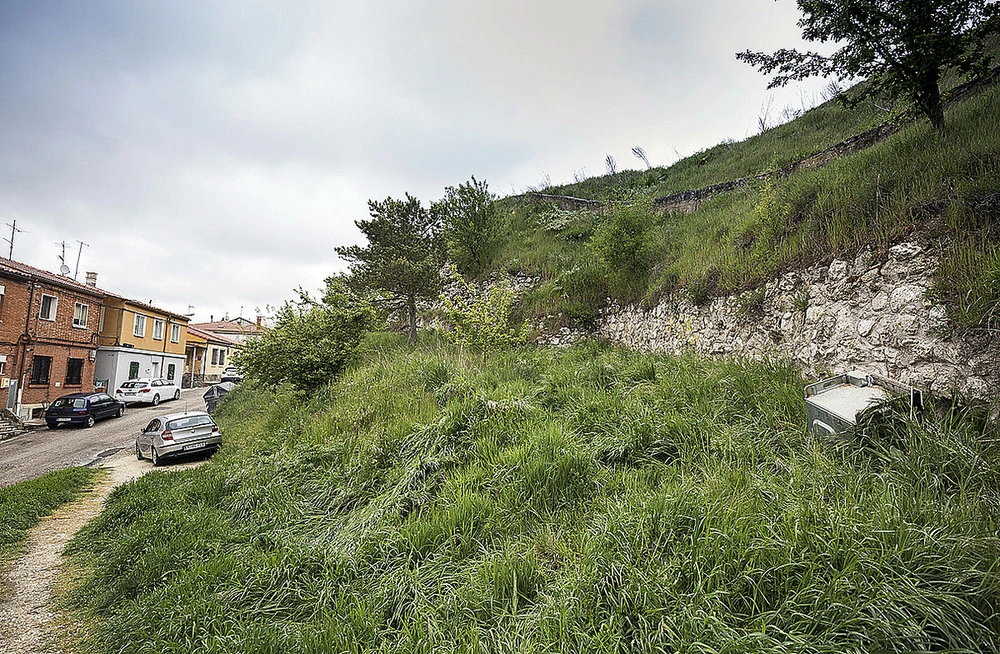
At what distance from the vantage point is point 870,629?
200 centimetres

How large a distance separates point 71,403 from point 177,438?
10619 millimetres

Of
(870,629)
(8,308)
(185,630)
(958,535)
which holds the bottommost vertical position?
(185,630)

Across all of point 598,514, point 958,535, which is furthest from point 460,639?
point 958,535

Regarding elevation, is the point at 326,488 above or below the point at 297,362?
below

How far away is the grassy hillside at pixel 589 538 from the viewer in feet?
7.20

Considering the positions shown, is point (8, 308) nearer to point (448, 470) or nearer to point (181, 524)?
point (181, 524)

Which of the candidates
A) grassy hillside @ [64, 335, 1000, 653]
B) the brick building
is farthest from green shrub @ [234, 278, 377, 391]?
the brick building

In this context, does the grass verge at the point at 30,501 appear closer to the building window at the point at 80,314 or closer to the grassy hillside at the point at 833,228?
the grassy hillside at the point at 833,228

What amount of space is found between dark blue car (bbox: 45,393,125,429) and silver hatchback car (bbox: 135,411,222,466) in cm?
776

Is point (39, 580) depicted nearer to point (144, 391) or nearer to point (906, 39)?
point (906, 39)

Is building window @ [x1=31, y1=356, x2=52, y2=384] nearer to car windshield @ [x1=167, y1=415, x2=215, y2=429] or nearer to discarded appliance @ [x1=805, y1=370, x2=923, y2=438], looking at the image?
car windshield @ [x1=167, y1=415, x2=215, y2=429]

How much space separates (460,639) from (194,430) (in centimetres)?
1211

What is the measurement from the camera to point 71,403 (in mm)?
17219

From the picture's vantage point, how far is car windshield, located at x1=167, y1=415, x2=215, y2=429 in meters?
11.5
